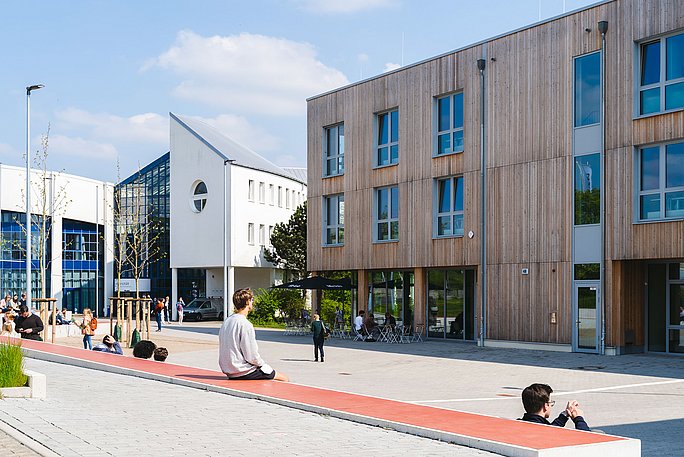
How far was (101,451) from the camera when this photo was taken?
25.9 feet

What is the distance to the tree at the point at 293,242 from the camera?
5862 cm

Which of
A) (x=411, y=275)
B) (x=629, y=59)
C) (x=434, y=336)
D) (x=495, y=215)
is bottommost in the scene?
(x=434, y=336)

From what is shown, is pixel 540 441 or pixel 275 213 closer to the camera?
pixel 540 441

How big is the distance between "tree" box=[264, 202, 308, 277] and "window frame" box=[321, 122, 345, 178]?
2082cm

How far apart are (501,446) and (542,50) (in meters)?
21.6

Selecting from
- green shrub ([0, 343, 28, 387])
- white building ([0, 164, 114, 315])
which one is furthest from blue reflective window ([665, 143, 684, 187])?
white building ([0, 164, 114, 315])

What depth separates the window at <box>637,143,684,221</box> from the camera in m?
23.6

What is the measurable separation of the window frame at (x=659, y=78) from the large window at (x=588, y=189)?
1.99m

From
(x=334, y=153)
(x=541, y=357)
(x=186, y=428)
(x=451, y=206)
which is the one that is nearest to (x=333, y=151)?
(x=334, y=153)

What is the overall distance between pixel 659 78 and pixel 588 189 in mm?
3740

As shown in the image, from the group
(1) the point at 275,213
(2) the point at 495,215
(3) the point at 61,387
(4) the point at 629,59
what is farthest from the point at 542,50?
(1) the point at 275,213

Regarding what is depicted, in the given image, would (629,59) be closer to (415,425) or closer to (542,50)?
(542,50)

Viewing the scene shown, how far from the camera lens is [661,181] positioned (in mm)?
23875

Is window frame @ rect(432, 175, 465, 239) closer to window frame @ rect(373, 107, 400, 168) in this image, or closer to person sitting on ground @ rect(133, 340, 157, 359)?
window frame @ rect(373, 107, 400, 168)
